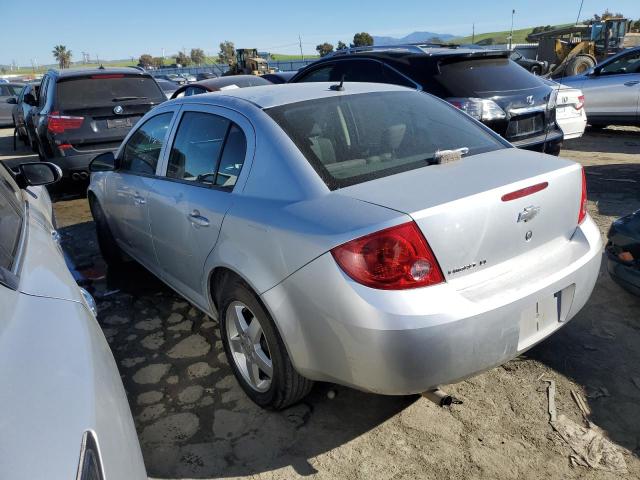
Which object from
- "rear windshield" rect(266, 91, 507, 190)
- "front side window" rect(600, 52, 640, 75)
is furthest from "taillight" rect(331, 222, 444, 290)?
"front side window" rect(600, 52, 640, 75)

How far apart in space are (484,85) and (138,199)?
13.2 ft

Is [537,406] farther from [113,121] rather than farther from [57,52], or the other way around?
[57,52]

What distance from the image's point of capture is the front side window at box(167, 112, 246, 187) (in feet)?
9.14

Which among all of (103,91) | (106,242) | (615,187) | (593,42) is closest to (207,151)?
(106,242)

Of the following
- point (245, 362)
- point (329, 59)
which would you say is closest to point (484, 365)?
point (245, 362)

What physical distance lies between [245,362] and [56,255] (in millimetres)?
1136

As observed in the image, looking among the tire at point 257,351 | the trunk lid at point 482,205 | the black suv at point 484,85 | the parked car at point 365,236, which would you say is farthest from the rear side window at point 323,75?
the tire at point 257,351

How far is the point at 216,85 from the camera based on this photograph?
876 cm

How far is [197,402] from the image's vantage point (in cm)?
290

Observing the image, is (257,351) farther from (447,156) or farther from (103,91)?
(103,91)

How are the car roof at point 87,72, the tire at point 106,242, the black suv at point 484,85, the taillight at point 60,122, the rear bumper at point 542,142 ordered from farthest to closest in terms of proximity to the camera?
the car roof at point 87,72 < the taillight at point 60,122 < the rear bumper at point 542,142 < the black suv at point 484,85 < the tire at point 106,242

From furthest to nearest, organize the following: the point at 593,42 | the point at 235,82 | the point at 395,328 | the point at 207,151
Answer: the point at 593,42
the point at 235,82
the point at 207,151
the point at 395,328

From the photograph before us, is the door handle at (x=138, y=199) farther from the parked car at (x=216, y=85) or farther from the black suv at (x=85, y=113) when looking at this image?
the parked car at (x=216, y=85)

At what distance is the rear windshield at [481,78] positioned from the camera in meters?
5.78
